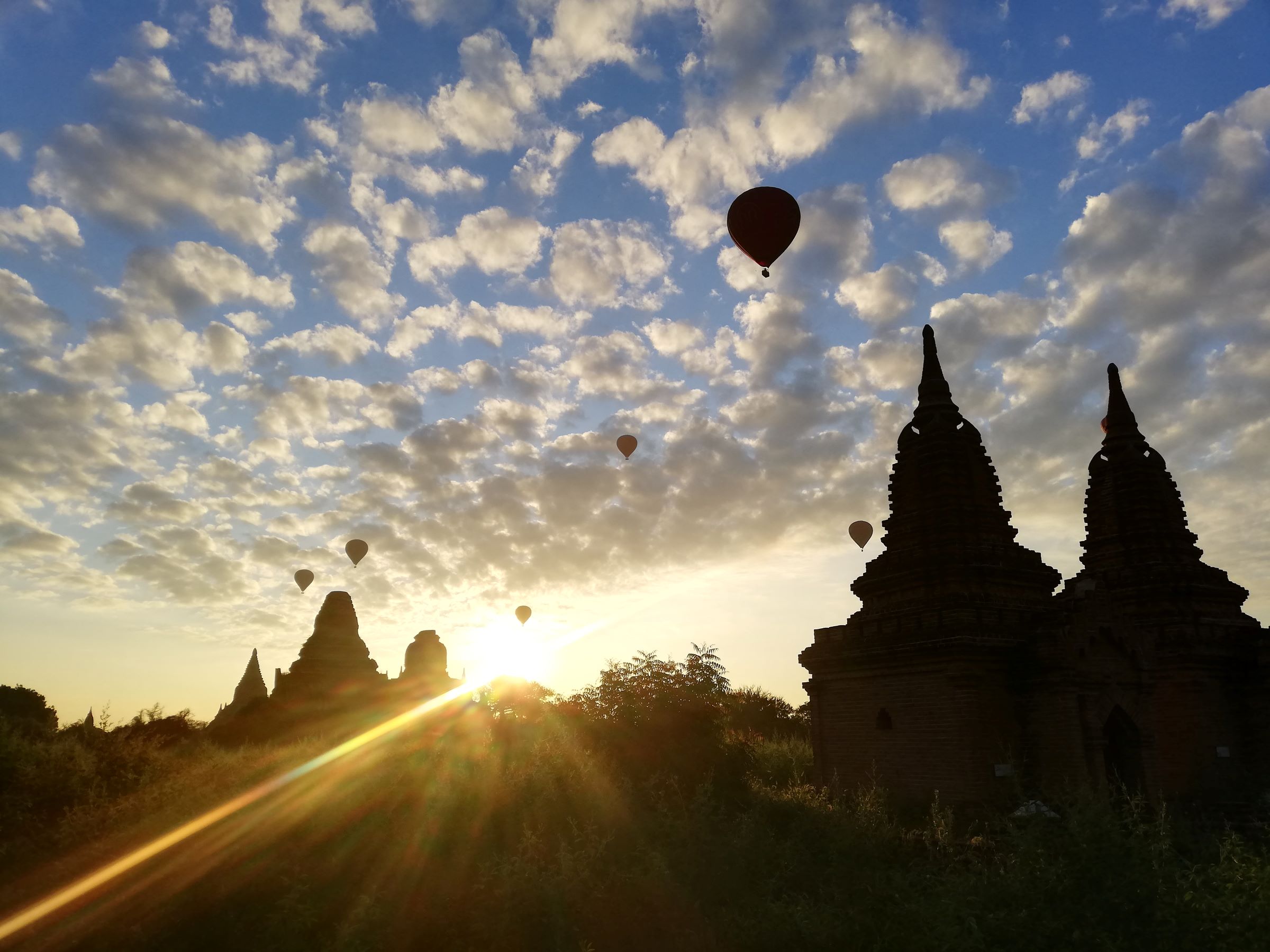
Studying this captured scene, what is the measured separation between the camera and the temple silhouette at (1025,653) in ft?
63.0

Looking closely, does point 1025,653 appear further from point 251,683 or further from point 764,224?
point 251,683

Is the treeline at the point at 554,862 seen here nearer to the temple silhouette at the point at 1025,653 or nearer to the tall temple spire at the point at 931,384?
the temple silhouette at the point at 1025,653

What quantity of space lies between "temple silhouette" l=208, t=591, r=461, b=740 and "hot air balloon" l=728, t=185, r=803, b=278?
104 feet

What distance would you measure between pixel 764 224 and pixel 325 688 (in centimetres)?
3431

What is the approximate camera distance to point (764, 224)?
18031mm

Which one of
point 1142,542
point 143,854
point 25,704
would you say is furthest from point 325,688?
point 1142,542

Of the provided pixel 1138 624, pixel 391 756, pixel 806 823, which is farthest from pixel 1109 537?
pixel 391 756

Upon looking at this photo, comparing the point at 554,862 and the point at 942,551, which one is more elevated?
the point at 942,551

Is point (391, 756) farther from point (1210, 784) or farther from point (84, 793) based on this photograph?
point (1210, 784)

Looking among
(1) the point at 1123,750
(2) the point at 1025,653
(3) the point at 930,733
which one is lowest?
(1) the point at 1123,750

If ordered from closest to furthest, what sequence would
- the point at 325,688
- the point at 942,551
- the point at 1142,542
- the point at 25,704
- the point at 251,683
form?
the point at 942,551 < the point at 1142,542 < the point at 325,688 < the point at 25,704 < the point at 251,683

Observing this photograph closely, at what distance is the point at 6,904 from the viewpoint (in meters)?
12.7

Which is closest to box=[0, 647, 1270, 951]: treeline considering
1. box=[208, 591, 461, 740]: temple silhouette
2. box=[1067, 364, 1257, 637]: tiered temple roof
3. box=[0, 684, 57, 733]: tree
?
box=[1067, 364, 1257, 637]: tiered temple roof

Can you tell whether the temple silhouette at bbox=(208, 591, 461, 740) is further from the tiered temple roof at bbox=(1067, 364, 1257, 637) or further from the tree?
the tiered temple roof at bbox=(1067, 364, 1257, 637)
